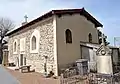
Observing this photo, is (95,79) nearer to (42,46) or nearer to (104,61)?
(104,61)

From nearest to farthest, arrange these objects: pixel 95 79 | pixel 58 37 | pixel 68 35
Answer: pixel 95 79 < pixel 58 37 < pixel 68 35

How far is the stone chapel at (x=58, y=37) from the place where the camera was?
13141mm

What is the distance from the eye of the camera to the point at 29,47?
677 inches

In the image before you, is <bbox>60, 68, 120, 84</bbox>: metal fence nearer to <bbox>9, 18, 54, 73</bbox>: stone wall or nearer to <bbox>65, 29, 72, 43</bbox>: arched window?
<bbox>9, 18, 54, 73</bbox>: stone wall

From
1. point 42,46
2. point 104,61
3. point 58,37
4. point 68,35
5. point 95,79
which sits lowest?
point 95,79

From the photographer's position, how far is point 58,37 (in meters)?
13.1

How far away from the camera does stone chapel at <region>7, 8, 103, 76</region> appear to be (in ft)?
43.1

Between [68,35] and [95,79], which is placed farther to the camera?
[68,35]

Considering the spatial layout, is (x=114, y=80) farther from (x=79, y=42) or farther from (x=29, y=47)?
(x=29, y=47)

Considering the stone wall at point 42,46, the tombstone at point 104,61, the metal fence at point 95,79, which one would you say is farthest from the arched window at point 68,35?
the metal fence at point 95,79

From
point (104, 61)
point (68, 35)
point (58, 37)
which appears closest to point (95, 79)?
point (104, 61)

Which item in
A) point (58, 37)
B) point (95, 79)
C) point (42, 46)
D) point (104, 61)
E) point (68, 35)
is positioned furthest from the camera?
point (42, 46)

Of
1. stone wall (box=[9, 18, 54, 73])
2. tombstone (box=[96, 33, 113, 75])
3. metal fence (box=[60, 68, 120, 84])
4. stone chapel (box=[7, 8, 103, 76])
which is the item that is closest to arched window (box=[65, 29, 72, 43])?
stone chapel (box=[7, 8, 103, 76])

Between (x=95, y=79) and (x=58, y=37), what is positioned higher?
(x=58, y=37)
